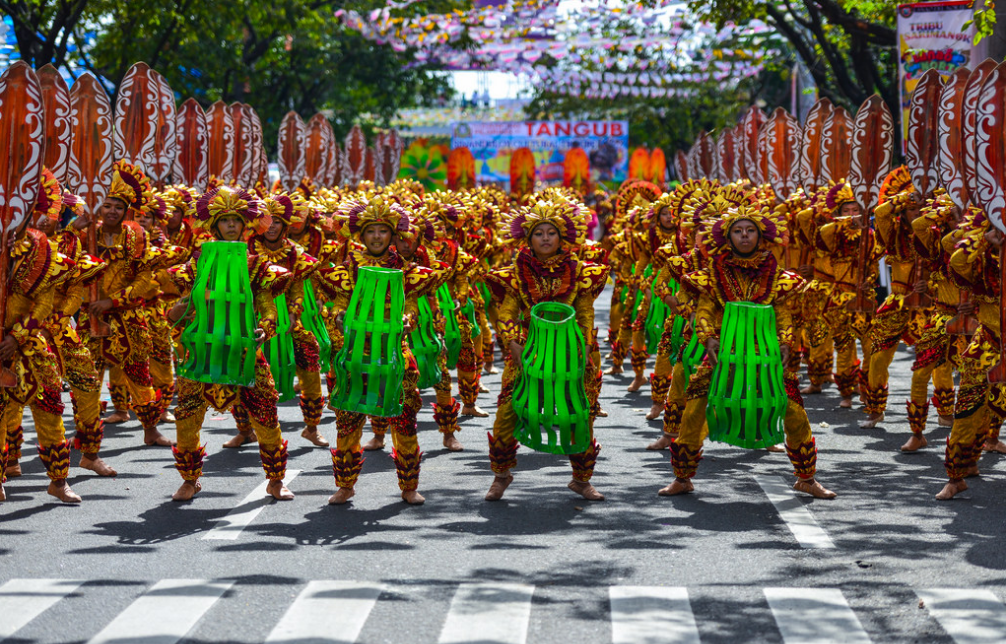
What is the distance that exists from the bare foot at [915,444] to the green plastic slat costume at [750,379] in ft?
8.56

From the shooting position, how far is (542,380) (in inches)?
307

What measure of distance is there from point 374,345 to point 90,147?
4.58m

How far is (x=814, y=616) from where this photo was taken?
5824 mm

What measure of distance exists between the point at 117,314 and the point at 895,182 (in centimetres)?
651

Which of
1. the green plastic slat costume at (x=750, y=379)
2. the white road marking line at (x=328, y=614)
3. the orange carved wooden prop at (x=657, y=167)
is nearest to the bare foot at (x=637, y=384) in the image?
the green plastic slat costume at (x=750, y=379)

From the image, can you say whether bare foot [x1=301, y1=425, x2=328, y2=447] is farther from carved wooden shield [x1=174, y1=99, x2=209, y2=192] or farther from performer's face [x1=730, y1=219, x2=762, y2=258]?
carved wooden shield [x1=174, y1=99, x2=209, y2=192]

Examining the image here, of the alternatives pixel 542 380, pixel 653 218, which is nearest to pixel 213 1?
pixel 653 218

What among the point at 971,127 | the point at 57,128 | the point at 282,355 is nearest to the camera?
the point at 971,127

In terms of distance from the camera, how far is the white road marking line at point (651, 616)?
552 cm

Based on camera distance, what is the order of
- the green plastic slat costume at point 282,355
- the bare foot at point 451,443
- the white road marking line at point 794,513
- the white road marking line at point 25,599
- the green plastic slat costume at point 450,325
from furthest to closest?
the green plastic slat costume at point 450,325 → the bare foot at point 451,443 → the green plastic slat costume at point 282,355 → the white road marking line at point 794,513 → the white road marking line at point 25,599

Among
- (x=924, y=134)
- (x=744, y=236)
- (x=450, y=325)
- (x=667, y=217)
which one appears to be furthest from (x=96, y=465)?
(x=924, y=134)

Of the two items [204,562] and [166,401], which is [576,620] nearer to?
[204,562]

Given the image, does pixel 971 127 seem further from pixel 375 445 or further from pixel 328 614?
pixel 328 614

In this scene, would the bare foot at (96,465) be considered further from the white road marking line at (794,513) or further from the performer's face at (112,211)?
the white road marking line at (794,513)
